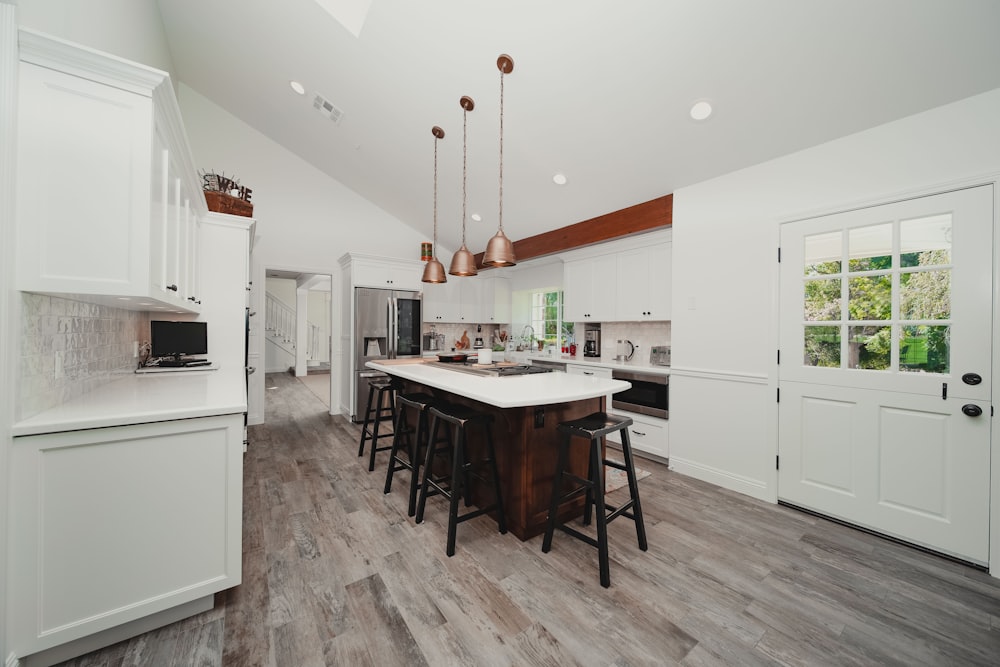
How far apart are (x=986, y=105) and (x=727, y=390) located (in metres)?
2.11

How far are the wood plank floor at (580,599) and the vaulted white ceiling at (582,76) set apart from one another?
103 inches

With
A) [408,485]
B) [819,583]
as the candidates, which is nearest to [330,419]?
[408,485]

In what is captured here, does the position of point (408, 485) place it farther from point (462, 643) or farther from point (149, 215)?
point (149, 215)

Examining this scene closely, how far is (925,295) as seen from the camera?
224 cm

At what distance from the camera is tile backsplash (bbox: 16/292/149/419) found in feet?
4.66

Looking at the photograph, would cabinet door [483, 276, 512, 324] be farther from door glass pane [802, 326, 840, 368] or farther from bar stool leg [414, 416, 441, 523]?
door glass pane [802, 326, 840, 368]

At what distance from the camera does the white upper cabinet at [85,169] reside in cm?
131

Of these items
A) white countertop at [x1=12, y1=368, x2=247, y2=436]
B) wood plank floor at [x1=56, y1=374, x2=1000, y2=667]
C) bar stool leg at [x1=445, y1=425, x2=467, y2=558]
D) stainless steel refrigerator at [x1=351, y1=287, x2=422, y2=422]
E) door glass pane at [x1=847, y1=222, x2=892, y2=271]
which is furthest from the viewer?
stainless steel refrigerator at [x1=351, y1=287, x2=422, y2=422]

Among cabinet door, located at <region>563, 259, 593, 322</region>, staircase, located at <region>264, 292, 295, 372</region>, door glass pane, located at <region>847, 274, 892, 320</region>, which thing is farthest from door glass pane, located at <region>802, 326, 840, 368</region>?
staircase, located at <region>264, 292, 295, 372</region>

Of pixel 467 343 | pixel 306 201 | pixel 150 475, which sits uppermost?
pixel 306 201

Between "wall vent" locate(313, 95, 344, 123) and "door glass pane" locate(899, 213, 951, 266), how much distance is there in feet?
15.4

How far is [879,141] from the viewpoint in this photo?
7.68ft

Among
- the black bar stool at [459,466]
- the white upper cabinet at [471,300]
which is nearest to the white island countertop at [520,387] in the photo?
the black bar stool at [459,466]

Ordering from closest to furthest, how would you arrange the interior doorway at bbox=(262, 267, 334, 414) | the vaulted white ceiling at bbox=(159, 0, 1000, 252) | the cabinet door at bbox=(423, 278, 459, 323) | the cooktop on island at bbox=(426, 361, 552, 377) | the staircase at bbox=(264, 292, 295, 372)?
the vaulted white ceiling at bbox=(159, 0, 1000, 252) → the cooktop on island at bbox=(426, 361, 552, 377) → the cabinet door at bbox=(423, 278, 459, 323) → the interior doorway at bbox=(262, 267, 334, 414) → the staircase at bbox=(264, 292, 295, 372)
